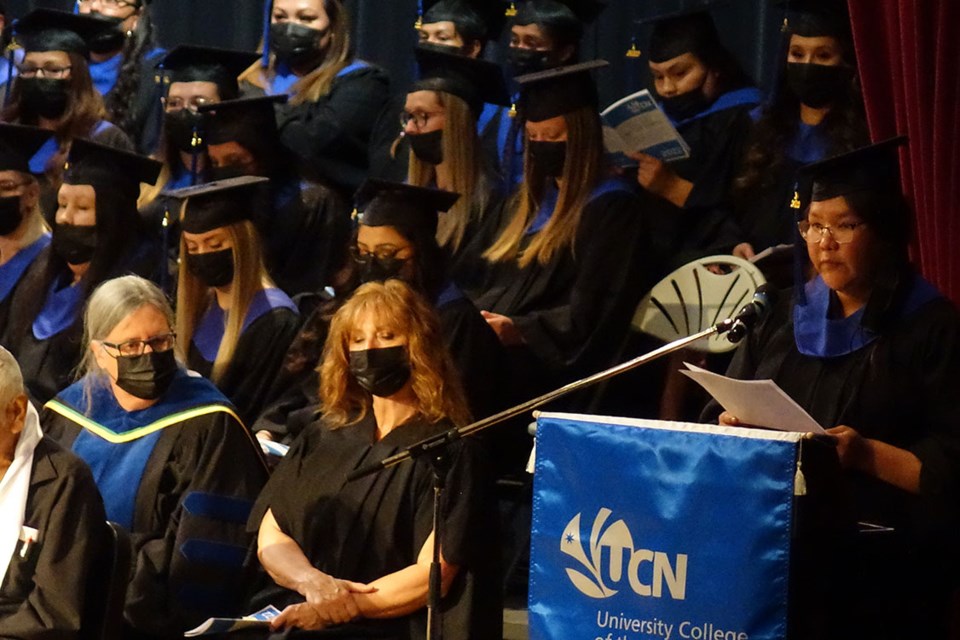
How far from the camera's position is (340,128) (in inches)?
274

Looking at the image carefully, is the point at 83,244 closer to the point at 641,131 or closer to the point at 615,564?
the point at 641,131

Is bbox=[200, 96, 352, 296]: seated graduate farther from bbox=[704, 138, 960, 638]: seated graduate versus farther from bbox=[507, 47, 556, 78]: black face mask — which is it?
bbox=[704, 138, 960, 638]: seated graduate

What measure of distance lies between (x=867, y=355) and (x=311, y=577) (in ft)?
5.08

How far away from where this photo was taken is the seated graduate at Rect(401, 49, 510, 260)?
6.27m

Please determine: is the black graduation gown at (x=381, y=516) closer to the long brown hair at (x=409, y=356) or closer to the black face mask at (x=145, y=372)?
the long brown hair at (x=409, y=356)

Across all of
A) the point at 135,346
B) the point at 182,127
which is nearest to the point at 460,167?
the point at 182,127

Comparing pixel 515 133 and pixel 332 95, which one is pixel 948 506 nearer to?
pixel 515 133

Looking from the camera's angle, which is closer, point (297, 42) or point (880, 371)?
point (880, 371)

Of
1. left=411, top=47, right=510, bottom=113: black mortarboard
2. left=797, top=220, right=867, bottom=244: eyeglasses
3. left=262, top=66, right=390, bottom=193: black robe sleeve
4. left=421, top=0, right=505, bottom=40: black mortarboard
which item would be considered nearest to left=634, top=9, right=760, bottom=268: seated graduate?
left=411, top=47, right=510, bottom=113: black mortarboard

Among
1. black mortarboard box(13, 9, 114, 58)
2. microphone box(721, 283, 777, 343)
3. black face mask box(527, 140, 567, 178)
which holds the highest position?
microphone box(721, 283, 777, 343)

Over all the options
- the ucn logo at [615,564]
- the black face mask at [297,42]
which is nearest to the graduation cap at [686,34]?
the black face mask at [297,42]

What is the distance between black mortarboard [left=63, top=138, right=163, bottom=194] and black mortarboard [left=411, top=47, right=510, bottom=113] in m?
1.13

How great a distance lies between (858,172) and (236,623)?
196 cm

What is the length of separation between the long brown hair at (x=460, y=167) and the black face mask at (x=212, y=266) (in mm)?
779
